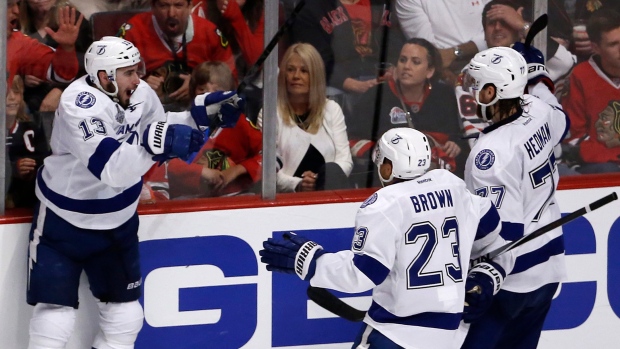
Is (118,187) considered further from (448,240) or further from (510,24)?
(510,24)

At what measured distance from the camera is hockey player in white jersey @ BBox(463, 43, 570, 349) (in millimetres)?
3771

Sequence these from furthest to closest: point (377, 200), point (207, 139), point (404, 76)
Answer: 1. point (404, 76)
2. point (207, 139)
3. point (377, 200)

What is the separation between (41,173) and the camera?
158 inches

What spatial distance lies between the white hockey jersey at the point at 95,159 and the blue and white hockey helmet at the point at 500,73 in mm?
1138

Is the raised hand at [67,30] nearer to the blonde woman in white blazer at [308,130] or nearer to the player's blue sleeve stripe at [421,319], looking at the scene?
the blonde woman in white blazer at [308,130]

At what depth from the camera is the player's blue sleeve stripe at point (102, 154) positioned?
3.75 meters

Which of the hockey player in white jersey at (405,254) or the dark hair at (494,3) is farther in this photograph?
the dark hair at (494,3)

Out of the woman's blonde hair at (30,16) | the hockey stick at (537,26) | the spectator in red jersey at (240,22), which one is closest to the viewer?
the woman's blonde hair at (30,16)

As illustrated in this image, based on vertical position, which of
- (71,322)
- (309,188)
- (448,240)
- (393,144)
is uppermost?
(393,144)

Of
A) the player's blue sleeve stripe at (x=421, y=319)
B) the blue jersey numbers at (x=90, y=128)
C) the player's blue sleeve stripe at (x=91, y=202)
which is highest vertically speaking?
the blue jersey numbers at (x=90, y=128)

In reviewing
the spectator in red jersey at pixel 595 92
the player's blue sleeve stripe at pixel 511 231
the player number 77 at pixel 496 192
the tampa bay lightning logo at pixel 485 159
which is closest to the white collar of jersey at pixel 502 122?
the tampa bay lightning logo at pixel 485 159

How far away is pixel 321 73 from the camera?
446 centimetres

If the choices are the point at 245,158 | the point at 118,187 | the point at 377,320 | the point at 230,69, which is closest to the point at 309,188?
the point at 245,158

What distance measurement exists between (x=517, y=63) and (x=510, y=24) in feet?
2.81
